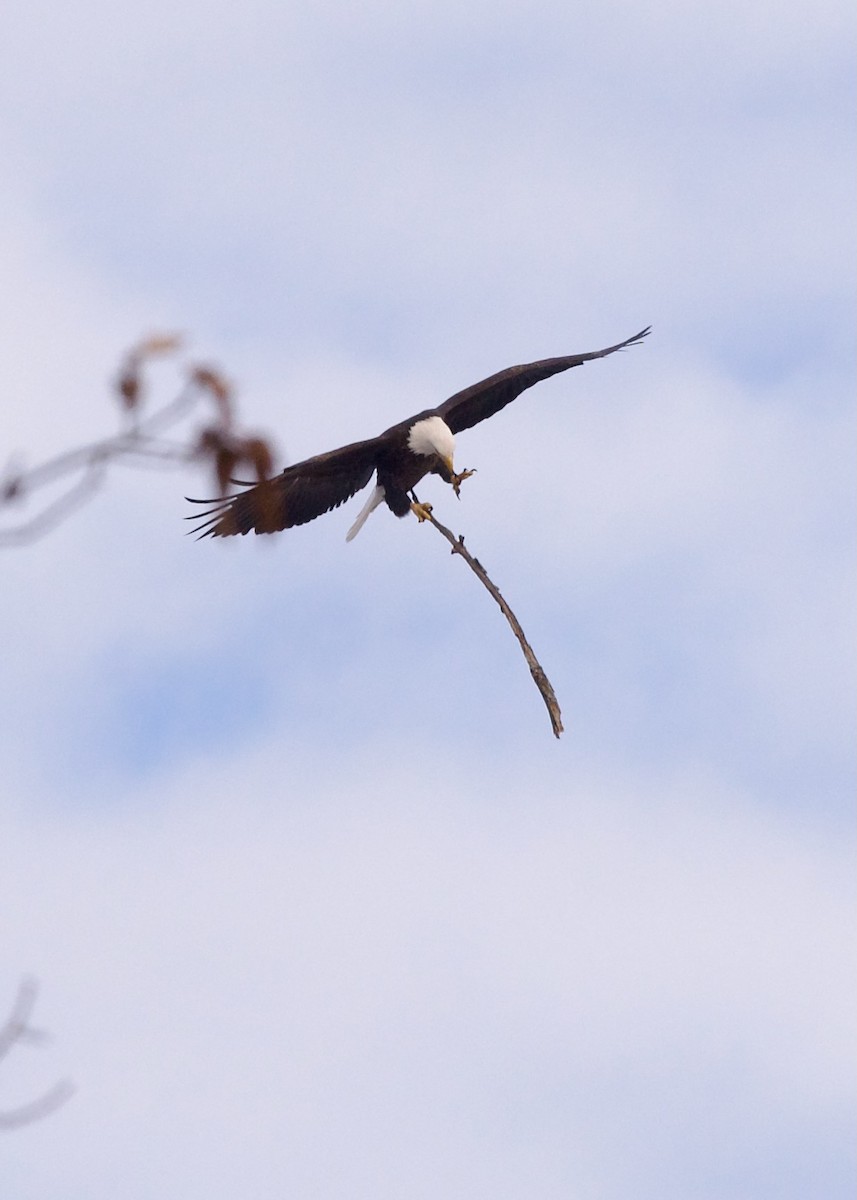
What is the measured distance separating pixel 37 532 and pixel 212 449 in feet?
0.94

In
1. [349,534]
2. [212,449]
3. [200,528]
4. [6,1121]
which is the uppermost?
[212,449]

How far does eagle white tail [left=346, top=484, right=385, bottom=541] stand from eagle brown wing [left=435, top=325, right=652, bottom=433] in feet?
2.66

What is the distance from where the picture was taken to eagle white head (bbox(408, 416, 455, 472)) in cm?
1005

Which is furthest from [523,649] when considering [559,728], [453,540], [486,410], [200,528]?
[486,410]

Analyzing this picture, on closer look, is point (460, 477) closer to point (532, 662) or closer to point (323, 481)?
point (323, 481)

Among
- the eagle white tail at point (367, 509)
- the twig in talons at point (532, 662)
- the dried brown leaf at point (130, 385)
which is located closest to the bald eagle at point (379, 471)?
the eagle white tail at point (367, 509)

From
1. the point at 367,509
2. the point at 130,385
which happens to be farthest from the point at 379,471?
the point at 130,385

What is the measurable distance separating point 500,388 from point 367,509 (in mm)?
1367

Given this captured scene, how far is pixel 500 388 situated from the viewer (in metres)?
11.2

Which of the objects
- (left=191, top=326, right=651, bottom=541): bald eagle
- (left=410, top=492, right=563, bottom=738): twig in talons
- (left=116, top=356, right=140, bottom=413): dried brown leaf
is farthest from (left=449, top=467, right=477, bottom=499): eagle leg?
(left=116, top=356, right=140, bottom=413): dried brown leaf

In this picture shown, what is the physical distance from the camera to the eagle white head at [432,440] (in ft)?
33.0

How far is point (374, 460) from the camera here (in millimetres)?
10281

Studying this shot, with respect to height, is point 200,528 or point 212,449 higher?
point 212,449

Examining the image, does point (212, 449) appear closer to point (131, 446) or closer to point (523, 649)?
point (131, 446)
